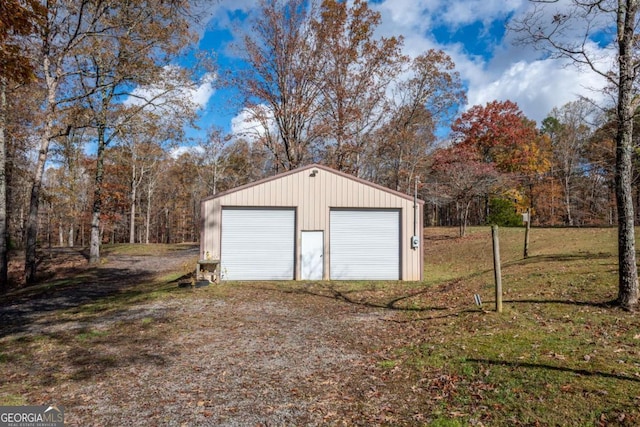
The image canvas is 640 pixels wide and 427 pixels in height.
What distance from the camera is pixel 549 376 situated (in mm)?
4148

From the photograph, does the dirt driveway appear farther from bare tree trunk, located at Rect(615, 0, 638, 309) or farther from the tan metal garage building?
bare tree trunk, located at Rect(615, 0, 638, 309)

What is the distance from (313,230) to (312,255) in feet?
2.91

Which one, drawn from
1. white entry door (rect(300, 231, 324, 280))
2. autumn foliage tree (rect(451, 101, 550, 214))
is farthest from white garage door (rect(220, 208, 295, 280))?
autumn foliage tree (rect(451, 101, 550, 214))

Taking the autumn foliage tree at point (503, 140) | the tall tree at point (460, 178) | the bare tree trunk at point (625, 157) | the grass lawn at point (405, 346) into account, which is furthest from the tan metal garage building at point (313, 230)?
the autumn foliage tree at point (503, 140)

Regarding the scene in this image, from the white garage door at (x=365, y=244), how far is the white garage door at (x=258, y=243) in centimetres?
161

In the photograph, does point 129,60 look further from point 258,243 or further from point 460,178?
point 460,178

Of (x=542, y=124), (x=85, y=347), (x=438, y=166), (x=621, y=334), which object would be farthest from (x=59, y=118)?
(x=542, y=124)

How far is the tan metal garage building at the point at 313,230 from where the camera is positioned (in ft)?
43.7

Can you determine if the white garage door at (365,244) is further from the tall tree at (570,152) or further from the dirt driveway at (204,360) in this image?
the tall tree at (570,152)

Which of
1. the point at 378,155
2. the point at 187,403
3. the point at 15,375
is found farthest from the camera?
the point at 378,155

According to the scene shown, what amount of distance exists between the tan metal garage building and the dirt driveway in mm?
3216

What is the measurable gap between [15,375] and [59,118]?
1151 cm

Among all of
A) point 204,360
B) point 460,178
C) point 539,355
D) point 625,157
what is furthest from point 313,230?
point 460,178

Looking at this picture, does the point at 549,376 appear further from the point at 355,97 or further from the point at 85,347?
the point at 355,97
